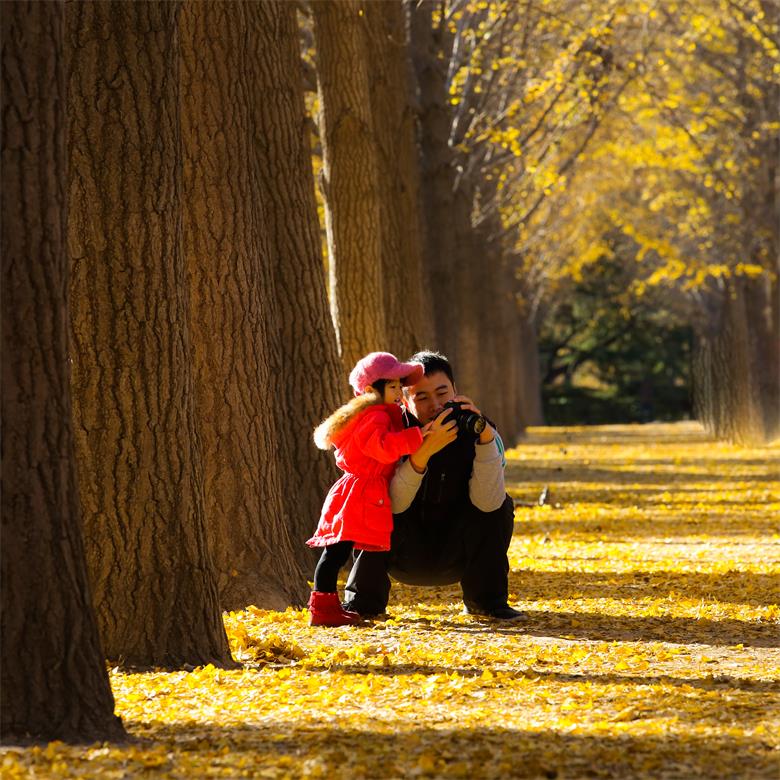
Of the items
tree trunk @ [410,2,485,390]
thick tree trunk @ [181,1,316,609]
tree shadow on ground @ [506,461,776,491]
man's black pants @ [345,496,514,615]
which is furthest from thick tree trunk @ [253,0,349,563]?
tree shadow on ground @ [506,461,776,491]

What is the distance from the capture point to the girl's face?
8.02 metres

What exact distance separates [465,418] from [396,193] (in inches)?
364

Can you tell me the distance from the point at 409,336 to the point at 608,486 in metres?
5.95

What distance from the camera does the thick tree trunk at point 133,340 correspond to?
6719 mm

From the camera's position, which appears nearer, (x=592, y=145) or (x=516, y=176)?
(x=516, y=176)

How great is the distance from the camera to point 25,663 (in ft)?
17.3

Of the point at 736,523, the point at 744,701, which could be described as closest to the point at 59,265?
the point at 744,701

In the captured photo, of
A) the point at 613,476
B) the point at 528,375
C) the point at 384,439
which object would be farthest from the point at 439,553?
the point at 528,375

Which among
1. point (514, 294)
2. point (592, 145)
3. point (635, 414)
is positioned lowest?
point (635, 414)

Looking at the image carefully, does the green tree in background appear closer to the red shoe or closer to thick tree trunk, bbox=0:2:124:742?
the red shoe

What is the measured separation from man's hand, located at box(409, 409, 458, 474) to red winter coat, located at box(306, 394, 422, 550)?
5 centimetres

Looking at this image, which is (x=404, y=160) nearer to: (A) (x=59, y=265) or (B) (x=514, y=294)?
(A) (x=59, y=265)

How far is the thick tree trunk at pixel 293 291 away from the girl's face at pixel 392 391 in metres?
2.30

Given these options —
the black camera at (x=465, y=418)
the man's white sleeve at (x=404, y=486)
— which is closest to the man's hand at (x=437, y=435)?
the black camera at (x=465, y=418)
